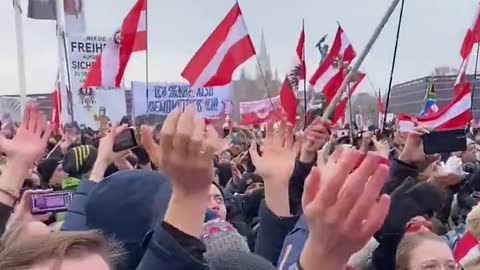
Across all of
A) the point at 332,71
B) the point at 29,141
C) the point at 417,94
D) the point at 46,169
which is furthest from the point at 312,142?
the point at 417,94

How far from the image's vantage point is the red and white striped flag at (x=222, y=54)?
25.1 feet

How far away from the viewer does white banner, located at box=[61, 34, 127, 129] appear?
14.1 m

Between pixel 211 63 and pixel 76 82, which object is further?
pixel 76 82

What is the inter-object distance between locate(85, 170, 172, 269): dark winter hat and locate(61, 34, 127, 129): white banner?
11.1 metres

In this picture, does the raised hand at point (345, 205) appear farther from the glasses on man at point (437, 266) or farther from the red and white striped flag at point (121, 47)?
the red and white striped flag at point (121, 47)

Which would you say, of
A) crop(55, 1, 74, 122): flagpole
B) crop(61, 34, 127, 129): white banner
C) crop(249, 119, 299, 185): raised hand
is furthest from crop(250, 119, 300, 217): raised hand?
crop(55, 1, 74, 122): flagpole

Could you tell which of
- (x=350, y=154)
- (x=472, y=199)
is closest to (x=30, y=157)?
(x=350, y=154)

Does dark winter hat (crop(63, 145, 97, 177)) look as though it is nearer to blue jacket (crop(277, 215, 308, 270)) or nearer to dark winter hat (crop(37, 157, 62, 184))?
dark winter hat (crop(37, 157, 62, 184))

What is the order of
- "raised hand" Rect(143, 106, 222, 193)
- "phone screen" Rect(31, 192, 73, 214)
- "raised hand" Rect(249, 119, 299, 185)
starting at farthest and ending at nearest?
"phone screen" Rect(31, 192, 73, 214), "raised hand" Rect(249, 119, 299, 185), "raised hand" Rect(143, 106, 222, 193)

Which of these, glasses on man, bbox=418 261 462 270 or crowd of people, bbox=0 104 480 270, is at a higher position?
crowd of people, bbox=0 104 480 270

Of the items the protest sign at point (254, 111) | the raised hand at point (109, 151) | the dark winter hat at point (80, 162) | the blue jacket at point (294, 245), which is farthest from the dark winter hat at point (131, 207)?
the protest sign at point (254, 111)

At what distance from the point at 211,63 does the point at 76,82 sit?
7.12 metres

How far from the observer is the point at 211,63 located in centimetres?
775

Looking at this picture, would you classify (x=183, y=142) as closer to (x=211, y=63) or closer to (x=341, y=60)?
(x=211, y=63)
